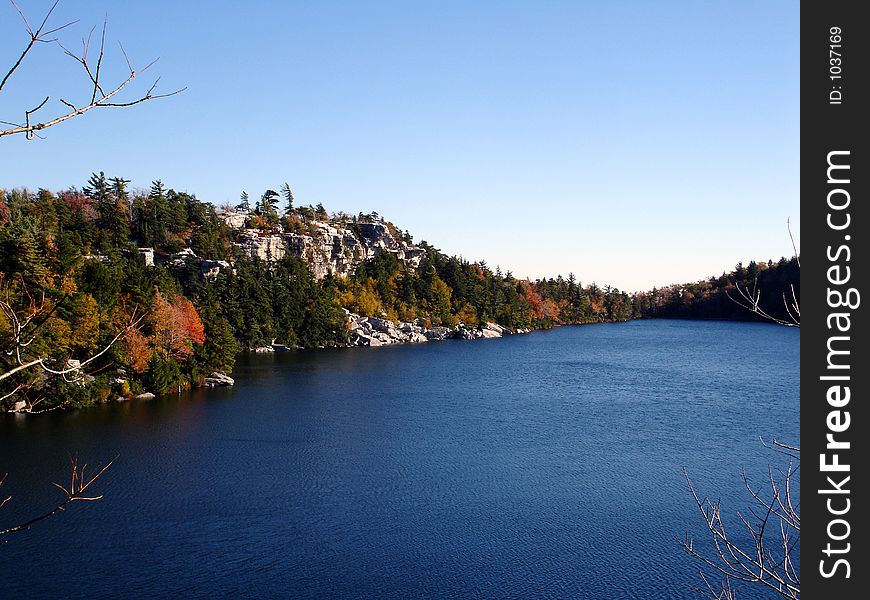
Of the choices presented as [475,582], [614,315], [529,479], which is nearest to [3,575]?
[475,582]

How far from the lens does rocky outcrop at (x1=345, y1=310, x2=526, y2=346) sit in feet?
237

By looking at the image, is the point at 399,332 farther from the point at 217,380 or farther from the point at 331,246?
the point at 217,380

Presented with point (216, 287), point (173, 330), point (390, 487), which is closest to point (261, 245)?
point (216, 287)

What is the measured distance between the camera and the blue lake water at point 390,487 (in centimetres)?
1636

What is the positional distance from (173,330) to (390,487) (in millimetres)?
21505

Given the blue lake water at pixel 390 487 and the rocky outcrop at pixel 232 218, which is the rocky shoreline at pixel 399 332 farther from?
the blue lake water at pixel 390 487

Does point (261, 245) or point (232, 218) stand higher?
point (232, 218)

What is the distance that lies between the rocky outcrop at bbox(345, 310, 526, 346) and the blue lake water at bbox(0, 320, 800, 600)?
1134 inches

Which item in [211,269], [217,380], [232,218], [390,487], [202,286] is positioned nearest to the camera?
[390,487]

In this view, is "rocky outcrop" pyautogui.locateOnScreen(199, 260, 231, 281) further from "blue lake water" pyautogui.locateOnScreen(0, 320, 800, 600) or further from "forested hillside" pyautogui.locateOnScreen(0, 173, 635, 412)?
"blue lake water" pyautogui.locateOnScreen(0, 320, 800, 600)

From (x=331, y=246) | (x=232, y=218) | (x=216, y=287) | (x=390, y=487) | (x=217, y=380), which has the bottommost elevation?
(x=390, y=487)

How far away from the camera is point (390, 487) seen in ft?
74.5

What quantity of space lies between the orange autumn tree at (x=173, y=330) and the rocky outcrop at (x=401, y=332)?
30.7 meters

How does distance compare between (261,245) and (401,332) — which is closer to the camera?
(261,245)
